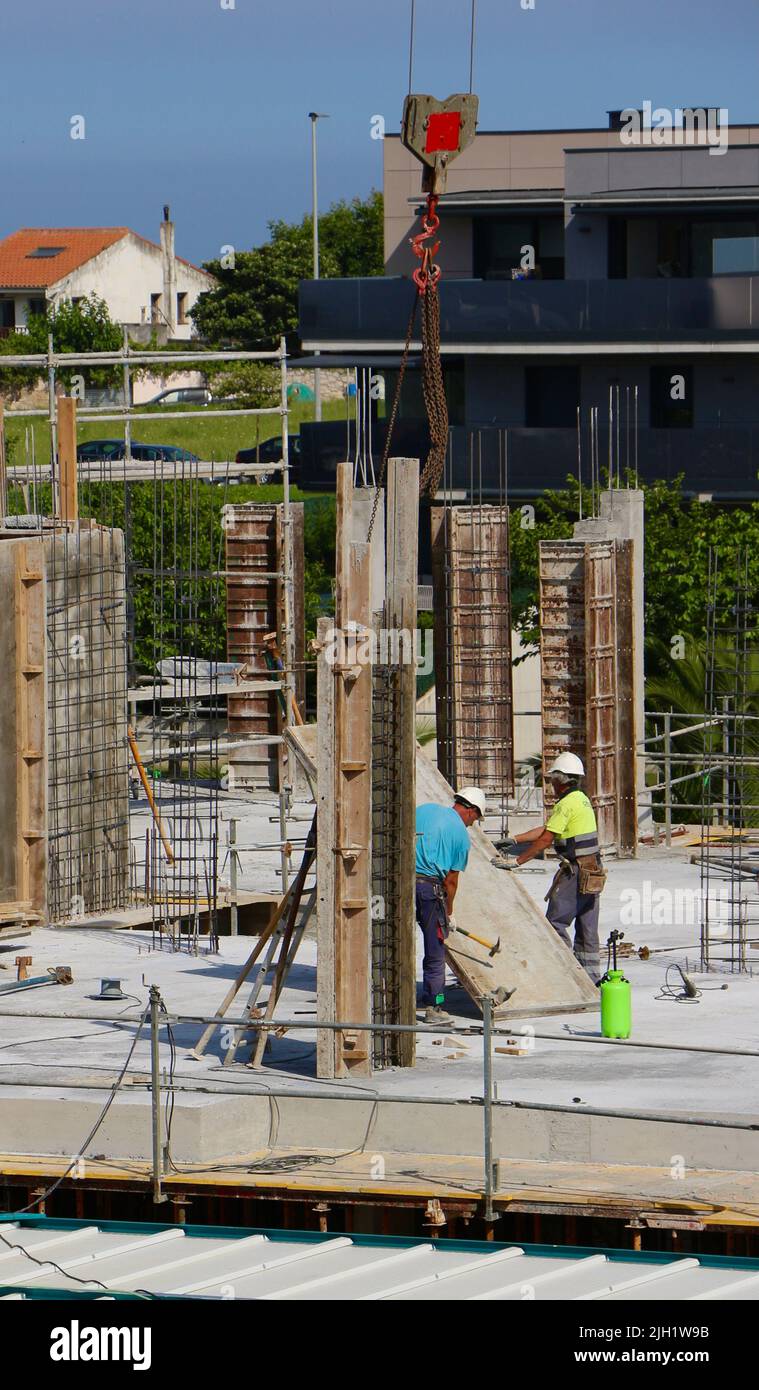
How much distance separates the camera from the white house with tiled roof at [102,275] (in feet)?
259

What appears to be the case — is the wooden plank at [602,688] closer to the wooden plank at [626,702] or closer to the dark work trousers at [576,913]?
the wooden plank at [626,702]

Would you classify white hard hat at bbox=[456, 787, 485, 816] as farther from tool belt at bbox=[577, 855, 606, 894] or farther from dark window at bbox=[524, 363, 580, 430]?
dark window at bbox=[524, 363, 580, 430]

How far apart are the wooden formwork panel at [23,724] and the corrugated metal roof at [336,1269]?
817 cm

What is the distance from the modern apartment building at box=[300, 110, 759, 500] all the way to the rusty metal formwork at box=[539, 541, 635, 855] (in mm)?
17780

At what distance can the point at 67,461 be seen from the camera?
21562mm

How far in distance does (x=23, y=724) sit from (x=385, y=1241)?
9.10 metres

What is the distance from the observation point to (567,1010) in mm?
16188

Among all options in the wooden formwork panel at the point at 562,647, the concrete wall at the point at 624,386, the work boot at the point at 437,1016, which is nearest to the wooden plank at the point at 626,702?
the wooden formwork panel at the point at 562,647

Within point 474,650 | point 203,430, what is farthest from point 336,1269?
point 203,430

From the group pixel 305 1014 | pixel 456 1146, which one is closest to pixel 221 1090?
pixel 456 1146

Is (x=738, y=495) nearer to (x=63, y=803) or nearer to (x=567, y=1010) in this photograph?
(x=63, y=803)
